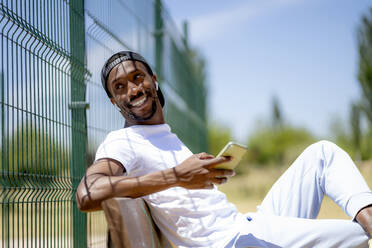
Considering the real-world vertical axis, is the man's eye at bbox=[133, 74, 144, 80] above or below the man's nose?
above

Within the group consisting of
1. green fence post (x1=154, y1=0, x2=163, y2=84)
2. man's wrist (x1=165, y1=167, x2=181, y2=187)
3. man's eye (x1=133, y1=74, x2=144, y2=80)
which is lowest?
man's wrist (x1=165, y1=167, x2=181, y2=187)

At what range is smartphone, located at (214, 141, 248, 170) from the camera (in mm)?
2021

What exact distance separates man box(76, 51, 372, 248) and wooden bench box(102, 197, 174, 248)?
59 millimetres

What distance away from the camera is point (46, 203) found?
2963mm

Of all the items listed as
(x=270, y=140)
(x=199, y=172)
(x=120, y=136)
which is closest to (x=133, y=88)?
(x=120, y=136)

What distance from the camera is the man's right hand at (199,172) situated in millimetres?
2039

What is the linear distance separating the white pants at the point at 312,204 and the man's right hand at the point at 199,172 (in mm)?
437

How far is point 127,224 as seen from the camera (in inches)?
83.1

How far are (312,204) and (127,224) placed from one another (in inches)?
41.3

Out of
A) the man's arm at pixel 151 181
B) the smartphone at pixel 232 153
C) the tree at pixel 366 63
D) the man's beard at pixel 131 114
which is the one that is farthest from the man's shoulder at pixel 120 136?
the tree at pixel 366 63

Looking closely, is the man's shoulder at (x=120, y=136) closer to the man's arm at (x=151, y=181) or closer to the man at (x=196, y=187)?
the man at (x=196, y=187)

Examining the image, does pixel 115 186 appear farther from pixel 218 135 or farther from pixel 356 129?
pixel 218 135

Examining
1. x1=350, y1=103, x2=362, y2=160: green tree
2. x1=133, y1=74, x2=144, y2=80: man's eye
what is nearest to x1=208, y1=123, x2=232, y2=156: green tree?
x1=350, y1=103, x2=362, y2=160: green tree

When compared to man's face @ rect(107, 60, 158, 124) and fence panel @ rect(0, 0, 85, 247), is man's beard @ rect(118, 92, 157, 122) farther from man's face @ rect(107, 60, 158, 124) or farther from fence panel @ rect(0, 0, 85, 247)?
fence panel @ rect(0, 0, 85, 247)
